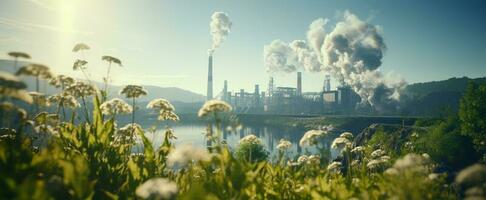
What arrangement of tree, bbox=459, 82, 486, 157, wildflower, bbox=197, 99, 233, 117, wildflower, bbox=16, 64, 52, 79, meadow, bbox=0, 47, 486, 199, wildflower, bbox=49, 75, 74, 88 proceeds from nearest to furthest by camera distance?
meadow, bbox=0, 47, 486, 199 < wildflower, bbox=16, 64, 52, 79 < wildflower, bbox=197, 99, 233, 117 < wildflower, bbox=49, 75, 74, 88 < tree, bbox=459, 82, 486, 157

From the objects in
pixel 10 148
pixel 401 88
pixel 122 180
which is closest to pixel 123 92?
pixel 122 180

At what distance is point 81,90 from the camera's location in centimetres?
549

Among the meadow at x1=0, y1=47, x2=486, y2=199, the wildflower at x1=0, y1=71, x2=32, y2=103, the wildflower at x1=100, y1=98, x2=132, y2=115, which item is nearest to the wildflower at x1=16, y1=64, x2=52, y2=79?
the meadow at x1=0, y1=47, x2=486, y2=199

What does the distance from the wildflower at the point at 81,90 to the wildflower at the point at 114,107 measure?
0.95 feet

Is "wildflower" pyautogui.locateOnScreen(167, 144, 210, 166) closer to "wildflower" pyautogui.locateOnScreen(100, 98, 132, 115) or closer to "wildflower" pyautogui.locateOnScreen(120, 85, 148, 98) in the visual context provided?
"wildflower" pyautogui.locateOnScreen(100, 98, 132, 115)

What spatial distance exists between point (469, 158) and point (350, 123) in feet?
225

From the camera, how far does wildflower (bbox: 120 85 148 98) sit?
5907 millimetres

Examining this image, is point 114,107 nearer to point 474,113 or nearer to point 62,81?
point 62,81

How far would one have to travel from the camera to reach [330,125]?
118 m

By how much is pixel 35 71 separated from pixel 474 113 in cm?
5364

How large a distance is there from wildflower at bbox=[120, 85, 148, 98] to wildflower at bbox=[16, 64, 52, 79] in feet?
5.89

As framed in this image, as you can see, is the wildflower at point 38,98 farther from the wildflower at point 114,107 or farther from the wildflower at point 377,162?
the wildflower at point 377,162

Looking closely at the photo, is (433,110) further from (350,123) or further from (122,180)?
(122,180)

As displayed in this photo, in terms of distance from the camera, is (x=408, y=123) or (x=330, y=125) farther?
(x=330, y=125)
